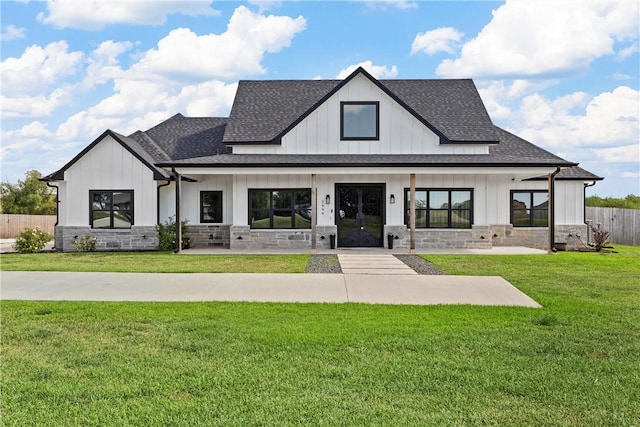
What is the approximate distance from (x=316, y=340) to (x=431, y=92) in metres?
19.6

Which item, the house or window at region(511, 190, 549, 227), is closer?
the house

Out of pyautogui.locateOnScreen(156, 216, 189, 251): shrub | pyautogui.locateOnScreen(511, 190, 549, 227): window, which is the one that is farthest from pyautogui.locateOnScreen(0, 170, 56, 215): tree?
pyautogui.locateOnScreen(511, 190, 549, 227): window

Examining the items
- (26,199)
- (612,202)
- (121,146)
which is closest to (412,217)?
(121,146)

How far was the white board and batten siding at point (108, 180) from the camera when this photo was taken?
1959 centimetres

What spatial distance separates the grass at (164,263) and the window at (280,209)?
3.29m

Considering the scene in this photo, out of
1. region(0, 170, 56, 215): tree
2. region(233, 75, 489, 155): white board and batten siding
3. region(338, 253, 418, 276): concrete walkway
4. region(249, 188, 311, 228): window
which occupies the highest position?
region(233, 75, 489, 155): white board and batten siding

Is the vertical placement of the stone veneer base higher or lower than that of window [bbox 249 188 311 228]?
lower

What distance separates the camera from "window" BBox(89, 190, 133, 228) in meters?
19.8

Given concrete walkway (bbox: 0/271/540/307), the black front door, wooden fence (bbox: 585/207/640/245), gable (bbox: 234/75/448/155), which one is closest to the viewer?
concrete walkway (bbox: 0/271/540/307)

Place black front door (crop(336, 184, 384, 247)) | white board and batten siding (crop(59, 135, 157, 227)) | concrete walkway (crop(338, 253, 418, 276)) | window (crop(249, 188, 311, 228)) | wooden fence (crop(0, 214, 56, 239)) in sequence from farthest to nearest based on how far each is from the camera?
wooden fence (crop(0, 214, 56, 239)) < black front door (crop(336, 184, 384, 247)) < window (crop(249, 188, 311, 228)) < white board and batten siding (crop(59, 135, 157, 227)) < concrete walkway (crop(338, 253, 418, 276))

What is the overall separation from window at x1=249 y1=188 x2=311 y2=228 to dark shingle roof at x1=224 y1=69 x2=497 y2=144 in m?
2.20

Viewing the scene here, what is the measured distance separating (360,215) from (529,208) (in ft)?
24.0

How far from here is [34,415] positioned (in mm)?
4043

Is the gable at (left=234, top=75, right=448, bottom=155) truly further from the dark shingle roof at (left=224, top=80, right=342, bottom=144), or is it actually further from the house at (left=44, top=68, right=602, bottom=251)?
the dark shingle roof at (left=224, top=80, right=342, bottom=144)
